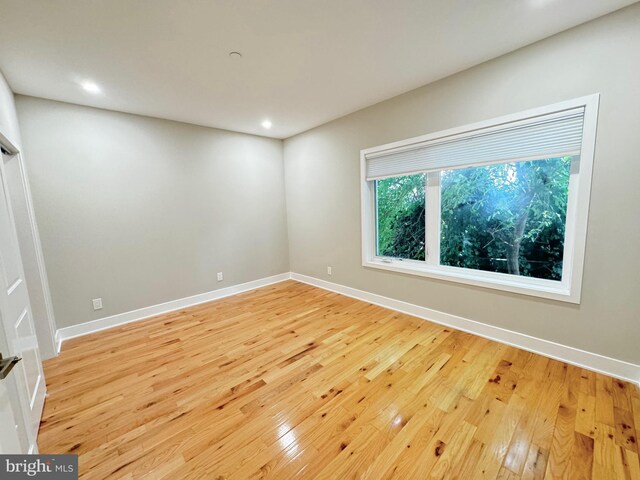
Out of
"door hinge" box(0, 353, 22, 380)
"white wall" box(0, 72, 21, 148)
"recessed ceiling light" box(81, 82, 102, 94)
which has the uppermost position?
"recessed ceiling light" box(81, 82, 102, 94)

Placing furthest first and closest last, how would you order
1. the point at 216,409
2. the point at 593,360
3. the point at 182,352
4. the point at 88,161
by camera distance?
the point at 88,161, the point at 182,352, the point at 593,360, the point at 216,409

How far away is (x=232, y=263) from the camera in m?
4.05

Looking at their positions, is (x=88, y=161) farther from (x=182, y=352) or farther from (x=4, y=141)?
(x=182, y=352)

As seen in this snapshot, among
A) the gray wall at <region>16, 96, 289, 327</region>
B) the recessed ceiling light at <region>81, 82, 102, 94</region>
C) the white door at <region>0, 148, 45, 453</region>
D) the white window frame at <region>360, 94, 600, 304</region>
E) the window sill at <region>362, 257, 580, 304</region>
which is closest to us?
the white door at <region>0, 148, 45, 453</region>

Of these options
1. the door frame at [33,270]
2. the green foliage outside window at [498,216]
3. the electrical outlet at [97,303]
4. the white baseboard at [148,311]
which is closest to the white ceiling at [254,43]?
the door frame at [33,270]

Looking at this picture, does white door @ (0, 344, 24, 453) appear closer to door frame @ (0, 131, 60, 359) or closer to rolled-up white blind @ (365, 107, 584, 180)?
door frame @ (0, 131, 60, 359)

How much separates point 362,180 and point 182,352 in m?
2.80

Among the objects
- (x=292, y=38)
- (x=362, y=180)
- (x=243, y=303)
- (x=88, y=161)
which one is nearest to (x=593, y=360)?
(x=362, y=180)

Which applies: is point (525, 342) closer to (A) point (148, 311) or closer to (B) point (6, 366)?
(B) point (6, 366)

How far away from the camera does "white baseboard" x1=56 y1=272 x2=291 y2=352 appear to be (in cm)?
282

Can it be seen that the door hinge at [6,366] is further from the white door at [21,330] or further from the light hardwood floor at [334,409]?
the light hardwood floor at [334,409]

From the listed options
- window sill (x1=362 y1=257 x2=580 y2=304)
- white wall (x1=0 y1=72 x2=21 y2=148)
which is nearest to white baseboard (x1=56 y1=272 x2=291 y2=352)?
white wall (x1=0 y1=72 x2=21 y2=148)

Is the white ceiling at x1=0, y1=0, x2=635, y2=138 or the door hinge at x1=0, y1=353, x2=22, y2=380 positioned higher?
the white ceiling at x1=0, y1=0, x2=635, y2=138

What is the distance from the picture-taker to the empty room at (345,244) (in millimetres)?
1476
